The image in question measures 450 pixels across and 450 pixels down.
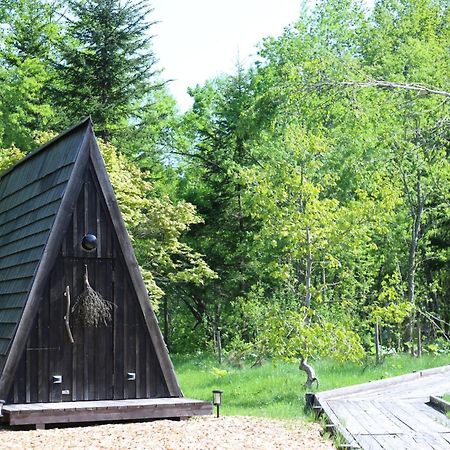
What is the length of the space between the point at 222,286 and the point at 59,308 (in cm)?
1350

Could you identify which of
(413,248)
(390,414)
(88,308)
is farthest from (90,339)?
(413,248)

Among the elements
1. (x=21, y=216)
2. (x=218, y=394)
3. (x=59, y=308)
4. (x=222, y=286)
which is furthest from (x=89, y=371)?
(x=222, y=286)

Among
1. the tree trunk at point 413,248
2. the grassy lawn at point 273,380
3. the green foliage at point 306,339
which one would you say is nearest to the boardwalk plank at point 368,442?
the grassy lawn at point 273,380

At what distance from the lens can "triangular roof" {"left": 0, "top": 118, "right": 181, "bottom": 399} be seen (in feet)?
34.8

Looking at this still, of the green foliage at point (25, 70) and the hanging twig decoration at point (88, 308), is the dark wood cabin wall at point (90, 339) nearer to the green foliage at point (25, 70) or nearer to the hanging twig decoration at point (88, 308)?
the hanging twig decoration at point (88, 308)

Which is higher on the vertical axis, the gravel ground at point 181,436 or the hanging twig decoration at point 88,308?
the hanging twig decoration at point 88,308

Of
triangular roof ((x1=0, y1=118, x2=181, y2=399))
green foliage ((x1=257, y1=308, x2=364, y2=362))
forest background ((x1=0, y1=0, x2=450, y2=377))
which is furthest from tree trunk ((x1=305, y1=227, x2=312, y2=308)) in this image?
triangular roof ((x1=0, y1=118, x2=181, y2=399))

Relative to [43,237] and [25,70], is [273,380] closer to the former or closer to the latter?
[43,237]

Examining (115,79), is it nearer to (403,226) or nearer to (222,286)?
(222,286)

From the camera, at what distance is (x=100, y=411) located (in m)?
10.1

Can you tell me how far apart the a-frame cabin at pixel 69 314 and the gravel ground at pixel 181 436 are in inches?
29.5

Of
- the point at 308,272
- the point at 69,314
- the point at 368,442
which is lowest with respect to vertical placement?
the point at 368,442

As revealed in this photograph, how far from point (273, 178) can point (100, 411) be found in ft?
22.7

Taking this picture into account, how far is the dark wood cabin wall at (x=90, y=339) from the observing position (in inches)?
421
